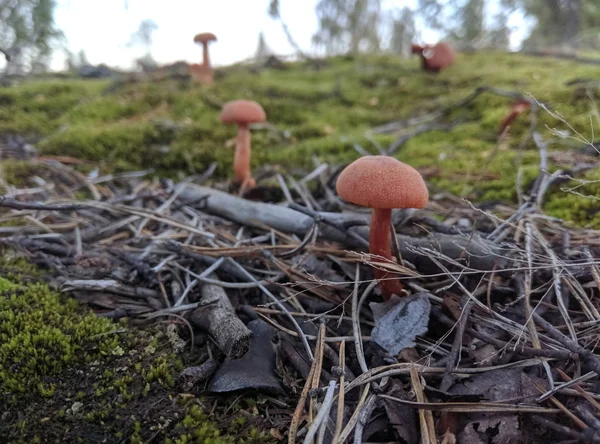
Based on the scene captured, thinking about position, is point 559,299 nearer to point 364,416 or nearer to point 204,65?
point 364,416

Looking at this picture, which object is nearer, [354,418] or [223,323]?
[354,418]

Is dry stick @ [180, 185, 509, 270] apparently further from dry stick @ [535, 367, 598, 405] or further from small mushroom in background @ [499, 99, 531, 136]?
small mushroom in background @ [499, 99, 531, 136]

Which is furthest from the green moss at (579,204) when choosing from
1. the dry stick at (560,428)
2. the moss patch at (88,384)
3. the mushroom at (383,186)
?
the moss patch at (88,384)

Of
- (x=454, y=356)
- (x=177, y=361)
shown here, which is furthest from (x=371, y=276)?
(x=177, y=361)

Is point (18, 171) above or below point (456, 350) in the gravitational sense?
above

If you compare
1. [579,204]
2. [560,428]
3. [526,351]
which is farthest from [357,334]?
[579,204]

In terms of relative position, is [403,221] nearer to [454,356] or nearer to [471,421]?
[454,356]
